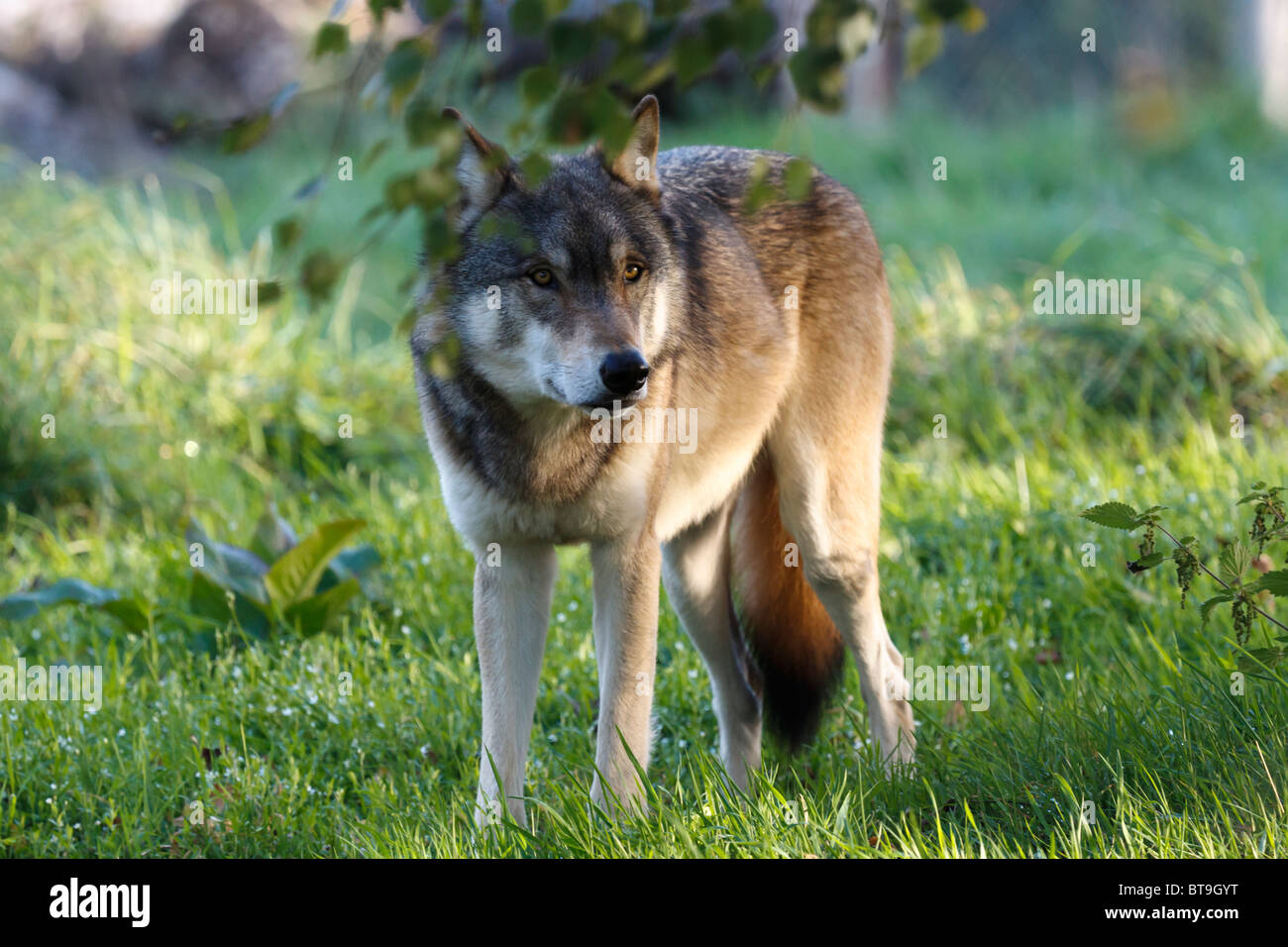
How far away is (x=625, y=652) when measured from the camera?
330cm

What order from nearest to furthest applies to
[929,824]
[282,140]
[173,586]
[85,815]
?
[929,824] → [85,815] → [173,586] → [282,140]

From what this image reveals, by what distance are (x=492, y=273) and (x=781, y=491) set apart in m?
1.24

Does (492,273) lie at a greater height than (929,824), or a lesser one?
greater

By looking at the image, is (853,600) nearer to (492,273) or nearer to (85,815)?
(492,273)

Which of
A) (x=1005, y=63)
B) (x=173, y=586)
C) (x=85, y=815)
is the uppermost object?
(x=1005, y=63)

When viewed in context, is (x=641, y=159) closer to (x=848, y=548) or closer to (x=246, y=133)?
(x=848, y=548)

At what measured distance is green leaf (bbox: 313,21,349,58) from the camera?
162 centimetres

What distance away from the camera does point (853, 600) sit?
390 cm

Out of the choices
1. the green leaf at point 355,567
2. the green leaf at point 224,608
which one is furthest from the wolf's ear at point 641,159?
the green leaf at point 224,608

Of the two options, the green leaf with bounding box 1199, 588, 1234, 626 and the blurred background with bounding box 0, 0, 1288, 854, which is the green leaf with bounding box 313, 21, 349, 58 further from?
the green leaf with bounding box 1199, 588, 1234, 626

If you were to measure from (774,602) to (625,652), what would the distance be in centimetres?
83

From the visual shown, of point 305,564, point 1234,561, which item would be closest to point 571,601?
point 305,564

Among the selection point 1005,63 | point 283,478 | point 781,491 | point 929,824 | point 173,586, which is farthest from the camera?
point 1005,63
